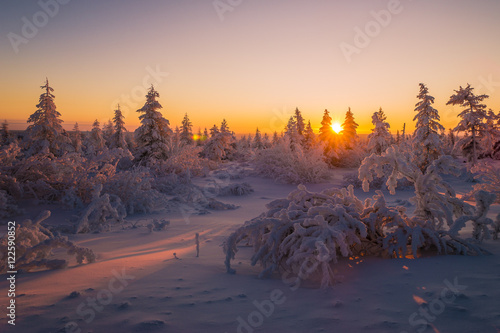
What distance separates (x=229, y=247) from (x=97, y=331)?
172 cm

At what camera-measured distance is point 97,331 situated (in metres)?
1.99

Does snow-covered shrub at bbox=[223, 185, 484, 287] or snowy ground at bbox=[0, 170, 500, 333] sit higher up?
snow-covered shrub at bbox=[223, 185, 484, 287]

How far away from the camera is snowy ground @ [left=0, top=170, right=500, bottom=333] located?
2082 millimetres

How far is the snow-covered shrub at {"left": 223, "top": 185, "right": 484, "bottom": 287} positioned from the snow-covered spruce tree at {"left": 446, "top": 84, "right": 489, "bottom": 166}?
74.5 ft

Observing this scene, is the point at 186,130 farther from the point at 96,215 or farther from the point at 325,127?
the point at 96,215

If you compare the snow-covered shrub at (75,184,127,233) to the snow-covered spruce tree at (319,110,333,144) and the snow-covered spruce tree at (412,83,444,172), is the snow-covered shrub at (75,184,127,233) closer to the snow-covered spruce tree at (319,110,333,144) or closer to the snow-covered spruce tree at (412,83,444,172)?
the snow-covered spruce tree at (412,83,444,172)

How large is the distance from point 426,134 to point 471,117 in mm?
4750

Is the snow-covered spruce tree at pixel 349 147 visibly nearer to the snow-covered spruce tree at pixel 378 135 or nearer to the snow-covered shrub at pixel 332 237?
the snow-covered spruce tree at pixel 378 135

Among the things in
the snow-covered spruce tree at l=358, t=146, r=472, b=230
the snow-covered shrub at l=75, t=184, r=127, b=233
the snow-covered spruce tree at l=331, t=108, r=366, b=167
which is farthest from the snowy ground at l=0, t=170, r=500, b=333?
the snow-covered spruce tree at l=331, t=108, r=366, b=167

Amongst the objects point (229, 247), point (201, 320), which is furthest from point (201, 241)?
point (201, 320)

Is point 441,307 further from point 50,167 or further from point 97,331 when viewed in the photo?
point 50,167

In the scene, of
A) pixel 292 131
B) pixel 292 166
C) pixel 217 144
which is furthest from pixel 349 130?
pixel 292 166

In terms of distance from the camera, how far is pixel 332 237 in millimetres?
3248

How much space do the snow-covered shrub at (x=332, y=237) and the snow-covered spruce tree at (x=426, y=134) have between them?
61.2ft
